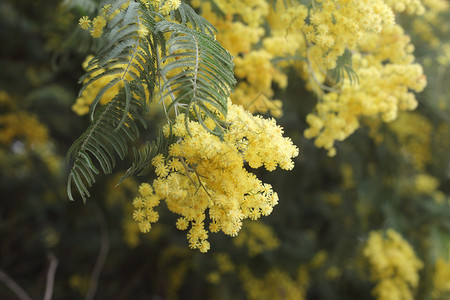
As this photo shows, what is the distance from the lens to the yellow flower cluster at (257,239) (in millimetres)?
3949

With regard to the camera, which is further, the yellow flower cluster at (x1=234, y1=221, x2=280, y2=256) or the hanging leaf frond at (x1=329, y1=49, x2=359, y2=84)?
the yellow flower cluster at (x1=234, y1=221, x2=280, y2=256)

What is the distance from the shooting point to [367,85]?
1.89 m

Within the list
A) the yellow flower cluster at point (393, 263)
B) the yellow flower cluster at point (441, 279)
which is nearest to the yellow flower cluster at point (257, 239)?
the yellow flower cluster at point (393, 263)

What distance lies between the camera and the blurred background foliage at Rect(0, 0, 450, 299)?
138 inches

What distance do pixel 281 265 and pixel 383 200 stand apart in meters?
1.21

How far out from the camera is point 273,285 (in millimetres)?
4281

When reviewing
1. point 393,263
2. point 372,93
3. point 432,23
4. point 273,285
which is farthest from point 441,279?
point 372,93

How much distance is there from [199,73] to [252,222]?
3.31 m

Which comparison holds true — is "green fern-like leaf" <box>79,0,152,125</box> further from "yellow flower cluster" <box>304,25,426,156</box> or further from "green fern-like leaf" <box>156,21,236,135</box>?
"yellow flower cluster" <box>304,25,426,156</box>

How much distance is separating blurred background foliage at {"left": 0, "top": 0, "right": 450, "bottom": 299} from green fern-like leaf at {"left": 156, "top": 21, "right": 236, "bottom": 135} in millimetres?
1668

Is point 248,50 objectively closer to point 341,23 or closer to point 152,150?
point 341,23


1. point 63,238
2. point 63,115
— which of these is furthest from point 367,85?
point 63,238

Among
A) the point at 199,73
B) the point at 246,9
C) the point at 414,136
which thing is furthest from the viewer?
the point at 414,136

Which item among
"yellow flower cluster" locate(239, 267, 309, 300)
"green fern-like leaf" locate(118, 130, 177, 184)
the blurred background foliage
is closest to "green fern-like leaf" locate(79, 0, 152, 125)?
"green fern-like leaf" locate(118, 130, 177, 184)
